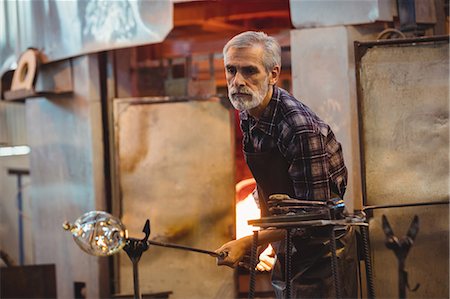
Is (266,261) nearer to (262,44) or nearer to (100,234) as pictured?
(100,234)

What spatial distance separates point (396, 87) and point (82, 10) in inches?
165

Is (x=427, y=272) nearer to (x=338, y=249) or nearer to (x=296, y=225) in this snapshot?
(x=338, y=249)

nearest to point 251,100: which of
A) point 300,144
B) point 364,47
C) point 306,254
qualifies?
point 300,144

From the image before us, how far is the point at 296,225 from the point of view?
140 inches

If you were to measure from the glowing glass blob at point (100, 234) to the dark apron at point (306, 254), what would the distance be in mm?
910

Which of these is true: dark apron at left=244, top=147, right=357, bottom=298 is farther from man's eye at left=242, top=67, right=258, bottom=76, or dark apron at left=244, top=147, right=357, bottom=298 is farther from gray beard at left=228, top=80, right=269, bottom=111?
man's eye at left=242, top=67, right=258, bottom=76

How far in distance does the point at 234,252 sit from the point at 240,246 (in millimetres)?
67

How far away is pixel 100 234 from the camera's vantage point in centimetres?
435

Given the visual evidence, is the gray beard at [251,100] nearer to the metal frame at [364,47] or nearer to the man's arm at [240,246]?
the man's arm at [240,246]

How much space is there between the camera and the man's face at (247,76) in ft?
14.7

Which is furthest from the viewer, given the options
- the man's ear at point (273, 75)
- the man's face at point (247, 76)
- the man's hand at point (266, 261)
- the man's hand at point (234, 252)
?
the man's hand at point (266, 261)

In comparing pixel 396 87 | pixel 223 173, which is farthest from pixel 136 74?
pixel 396 87

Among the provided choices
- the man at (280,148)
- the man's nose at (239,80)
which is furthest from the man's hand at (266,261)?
the man's nose at (239,80)

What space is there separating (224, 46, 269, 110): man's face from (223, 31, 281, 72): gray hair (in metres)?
0.03
